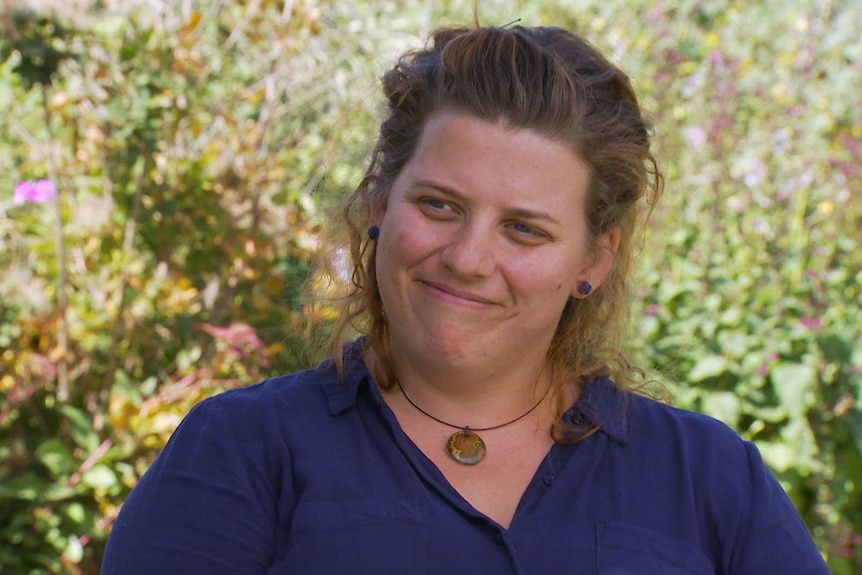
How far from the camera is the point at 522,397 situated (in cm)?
182

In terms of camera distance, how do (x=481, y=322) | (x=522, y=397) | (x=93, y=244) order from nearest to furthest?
(x=481, y=322) < (x=522, y=397) < (x=93, y=244)

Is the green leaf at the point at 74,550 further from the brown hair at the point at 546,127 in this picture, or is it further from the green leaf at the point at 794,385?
the green leaf at the point at 794,385

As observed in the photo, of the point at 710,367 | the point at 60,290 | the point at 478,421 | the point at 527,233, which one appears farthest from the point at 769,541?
the point at 60,290

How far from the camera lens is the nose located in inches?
63.4

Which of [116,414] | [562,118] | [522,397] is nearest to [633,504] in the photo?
[522,397]

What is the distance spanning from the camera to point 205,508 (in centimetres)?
155

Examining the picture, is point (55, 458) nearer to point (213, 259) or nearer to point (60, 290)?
point (60, 290)

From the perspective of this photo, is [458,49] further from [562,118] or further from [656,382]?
[656,382]

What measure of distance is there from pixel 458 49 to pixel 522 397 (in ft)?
1.78

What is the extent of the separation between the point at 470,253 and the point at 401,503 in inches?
14.0

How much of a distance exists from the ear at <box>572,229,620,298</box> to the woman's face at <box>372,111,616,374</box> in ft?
0.38

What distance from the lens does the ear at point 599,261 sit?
1842 millimetres

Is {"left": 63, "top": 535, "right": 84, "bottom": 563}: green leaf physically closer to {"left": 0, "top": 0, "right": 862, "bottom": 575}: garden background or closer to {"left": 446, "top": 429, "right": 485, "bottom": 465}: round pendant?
{"left": 0, "top": 0, "right": 862, "bottom": 575}: garden background

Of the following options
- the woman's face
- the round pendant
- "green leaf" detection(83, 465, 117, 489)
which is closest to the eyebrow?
the woman's face
